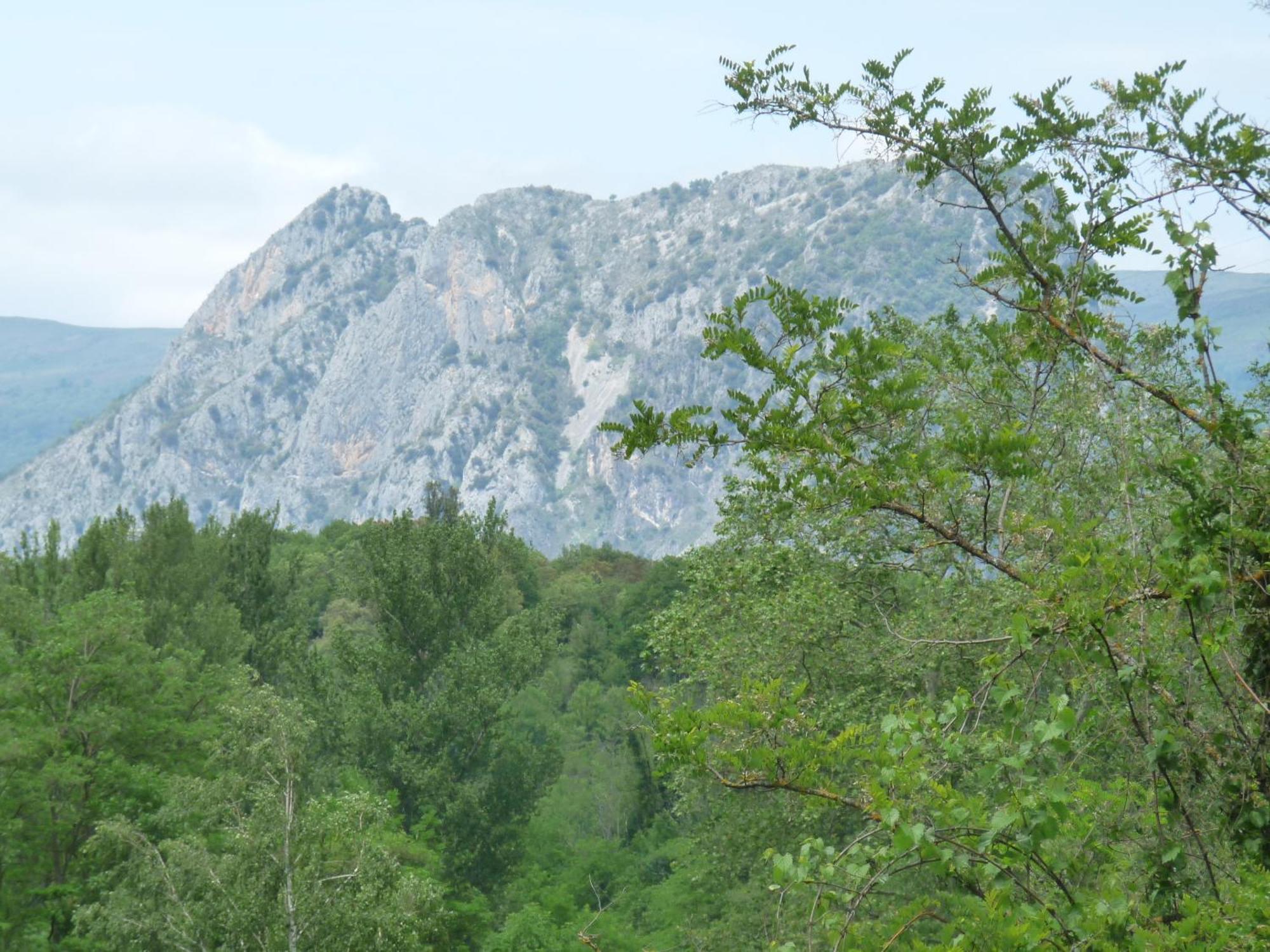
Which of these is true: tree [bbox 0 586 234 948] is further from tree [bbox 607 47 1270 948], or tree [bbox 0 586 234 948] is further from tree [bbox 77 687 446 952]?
tree [bbox 607 47 1270 948]

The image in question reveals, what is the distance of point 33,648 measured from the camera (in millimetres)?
24250

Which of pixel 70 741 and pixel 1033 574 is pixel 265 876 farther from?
pixel 1033 574

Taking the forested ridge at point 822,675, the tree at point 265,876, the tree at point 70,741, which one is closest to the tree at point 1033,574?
the forested ridge at point 822,675

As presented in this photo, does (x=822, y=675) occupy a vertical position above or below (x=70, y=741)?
above

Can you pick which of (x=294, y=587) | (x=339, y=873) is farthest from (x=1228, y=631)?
(x=294, y=587)

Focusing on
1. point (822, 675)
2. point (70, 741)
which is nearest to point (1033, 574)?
point (822, 675)

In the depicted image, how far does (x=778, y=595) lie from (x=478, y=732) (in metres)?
17.2

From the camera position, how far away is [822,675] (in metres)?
17.4

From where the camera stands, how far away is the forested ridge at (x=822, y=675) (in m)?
4.65

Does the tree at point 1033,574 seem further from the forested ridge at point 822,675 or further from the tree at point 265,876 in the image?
the tree at point 265,876

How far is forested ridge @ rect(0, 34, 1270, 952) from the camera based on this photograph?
4648 millimetres

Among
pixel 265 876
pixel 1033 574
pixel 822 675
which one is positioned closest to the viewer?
pixel 1033 574

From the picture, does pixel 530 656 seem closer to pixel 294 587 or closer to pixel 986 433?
pixel 294 587

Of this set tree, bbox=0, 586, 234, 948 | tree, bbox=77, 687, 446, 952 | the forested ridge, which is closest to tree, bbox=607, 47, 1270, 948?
the forested ridge
